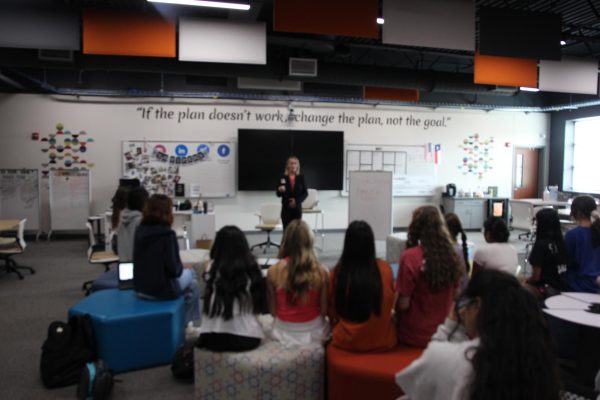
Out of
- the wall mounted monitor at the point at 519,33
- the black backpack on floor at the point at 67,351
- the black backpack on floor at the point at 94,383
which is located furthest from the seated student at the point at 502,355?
the wall mounted monitor at the point at 519,33

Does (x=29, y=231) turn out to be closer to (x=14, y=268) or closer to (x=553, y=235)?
(x=14, y=268)

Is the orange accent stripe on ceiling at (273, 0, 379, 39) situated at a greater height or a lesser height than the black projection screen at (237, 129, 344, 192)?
greater

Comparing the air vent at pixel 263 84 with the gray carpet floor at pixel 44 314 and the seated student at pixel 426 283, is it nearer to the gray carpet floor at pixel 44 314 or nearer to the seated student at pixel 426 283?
the gray carpet floor at pixel 44 314

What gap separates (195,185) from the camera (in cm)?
897

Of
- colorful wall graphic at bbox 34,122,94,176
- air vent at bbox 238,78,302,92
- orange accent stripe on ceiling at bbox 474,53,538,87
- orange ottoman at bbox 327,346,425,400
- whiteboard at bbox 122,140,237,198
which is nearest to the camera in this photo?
orange ottoman at bbox 327,346,425,400

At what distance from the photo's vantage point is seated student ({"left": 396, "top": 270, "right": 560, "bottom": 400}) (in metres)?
1.12

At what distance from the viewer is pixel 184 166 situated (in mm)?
8922

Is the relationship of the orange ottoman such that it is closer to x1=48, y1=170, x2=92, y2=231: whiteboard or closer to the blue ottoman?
the blue ottoman

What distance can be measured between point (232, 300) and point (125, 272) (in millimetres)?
1678

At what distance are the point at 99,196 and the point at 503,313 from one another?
901 centimetres

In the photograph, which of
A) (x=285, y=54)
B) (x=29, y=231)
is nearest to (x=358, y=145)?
(x=285, y=54)

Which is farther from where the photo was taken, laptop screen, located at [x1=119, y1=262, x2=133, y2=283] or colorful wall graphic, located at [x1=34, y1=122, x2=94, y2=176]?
colorful wall graphic, located at [x1=34, y1=122, x2=94, y2=176]

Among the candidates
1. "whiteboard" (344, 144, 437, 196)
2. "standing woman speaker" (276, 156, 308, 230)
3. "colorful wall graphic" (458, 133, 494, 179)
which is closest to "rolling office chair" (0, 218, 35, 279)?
"standing woman speaker" (276, 156, 308, 230)

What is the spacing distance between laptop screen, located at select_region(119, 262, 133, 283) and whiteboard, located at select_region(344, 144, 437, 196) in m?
6.46
